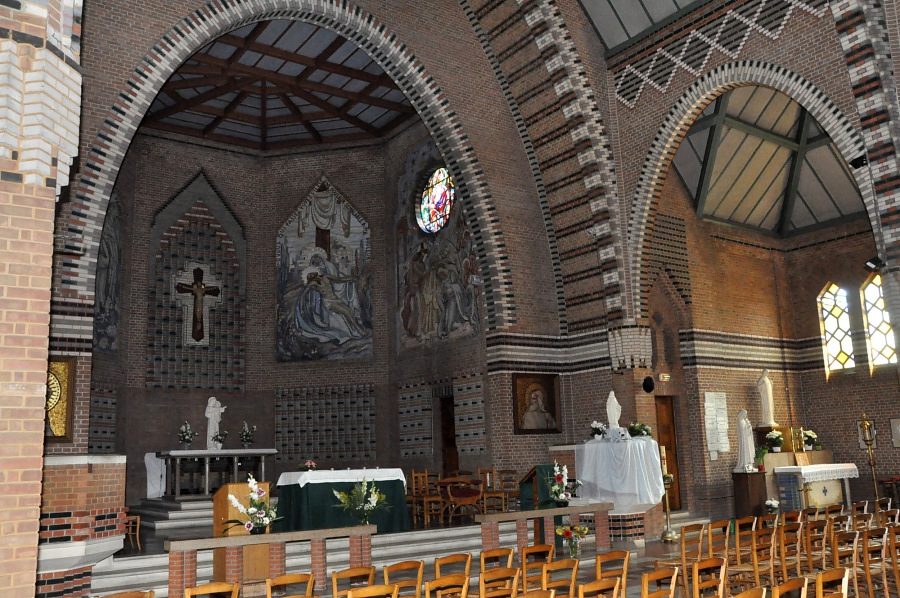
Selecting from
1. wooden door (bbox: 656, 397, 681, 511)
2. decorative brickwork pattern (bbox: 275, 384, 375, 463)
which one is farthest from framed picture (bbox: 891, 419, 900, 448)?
decorative brickwork pattern (bbox: 275, 384, 375, 463)

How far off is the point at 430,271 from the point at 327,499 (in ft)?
28.1

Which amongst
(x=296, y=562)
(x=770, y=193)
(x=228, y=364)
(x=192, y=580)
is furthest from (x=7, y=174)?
(x=770, y=193)

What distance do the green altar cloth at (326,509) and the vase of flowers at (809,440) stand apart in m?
10.2

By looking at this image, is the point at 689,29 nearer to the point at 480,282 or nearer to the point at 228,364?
the point at 480,282

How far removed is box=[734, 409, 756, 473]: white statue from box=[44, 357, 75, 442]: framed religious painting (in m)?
13.1

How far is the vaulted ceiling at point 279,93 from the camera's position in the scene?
60.4 ft

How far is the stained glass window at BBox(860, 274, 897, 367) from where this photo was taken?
1925 centimetres

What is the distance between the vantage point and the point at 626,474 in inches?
543

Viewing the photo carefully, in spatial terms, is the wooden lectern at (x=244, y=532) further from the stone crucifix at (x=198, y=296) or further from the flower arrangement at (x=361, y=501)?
the stone crucifix at (x=198, y=296)

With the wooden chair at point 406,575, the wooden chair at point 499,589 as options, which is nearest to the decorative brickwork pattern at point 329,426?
the wooden chair at point 406,575

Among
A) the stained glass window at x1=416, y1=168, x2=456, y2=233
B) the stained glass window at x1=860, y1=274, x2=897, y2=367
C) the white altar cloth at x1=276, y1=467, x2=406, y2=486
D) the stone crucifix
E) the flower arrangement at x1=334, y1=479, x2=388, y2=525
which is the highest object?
the stained glass window at x1=416, y1=168, x2=456, y2=233

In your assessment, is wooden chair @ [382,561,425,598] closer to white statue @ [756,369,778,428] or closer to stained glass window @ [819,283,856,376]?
white statue @ [756,369,778,428]

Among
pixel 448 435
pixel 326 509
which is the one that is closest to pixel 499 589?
pixel 326 509

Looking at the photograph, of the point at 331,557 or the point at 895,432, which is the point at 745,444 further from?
the point at 331,557
